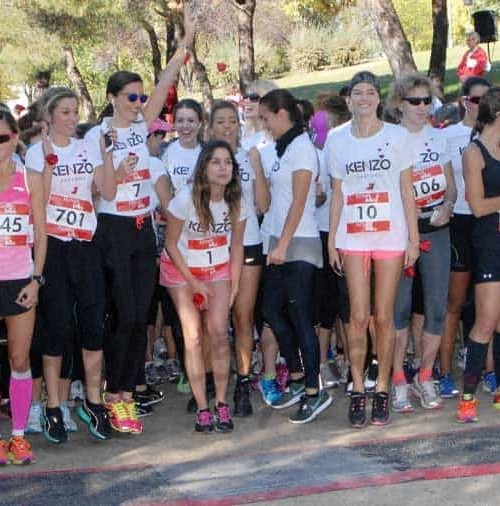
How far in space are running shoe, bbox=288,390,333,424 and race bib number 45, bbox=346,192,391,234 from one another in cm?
118

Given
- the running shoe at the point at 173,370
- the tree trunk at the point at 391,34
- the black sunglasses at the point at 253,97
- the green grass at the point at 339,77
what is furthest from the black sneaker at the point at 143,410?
the green grass at the point at 339,77

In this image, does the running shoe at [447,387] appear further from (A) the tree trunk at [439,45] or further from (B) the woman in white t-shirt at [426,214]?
(A) the tree trunk at [439,45]

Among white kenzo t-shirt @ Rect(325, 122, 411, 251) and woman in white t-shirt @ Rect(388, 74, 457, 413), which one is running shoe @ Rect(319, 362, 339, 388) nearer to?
woman in white t-shirt @ Rect(388, 74, 457, 413)

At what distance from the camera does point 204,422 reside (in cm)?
706

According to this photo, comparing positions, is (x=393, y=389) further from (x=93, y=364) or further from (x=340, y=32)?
(x=340, y=32)

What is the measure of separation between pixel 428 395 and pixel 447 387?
36 cm

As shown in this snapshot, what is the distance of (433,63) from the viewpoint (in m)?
19.4

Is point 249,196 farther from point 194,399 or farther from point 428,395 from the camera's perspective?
point 428,395

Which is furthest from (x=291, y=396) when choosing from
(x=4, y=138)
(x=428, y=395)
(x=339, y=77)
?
(x=339, y=77)

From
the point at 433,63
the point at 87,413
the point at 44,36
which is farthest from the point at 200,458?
the point at 44,36

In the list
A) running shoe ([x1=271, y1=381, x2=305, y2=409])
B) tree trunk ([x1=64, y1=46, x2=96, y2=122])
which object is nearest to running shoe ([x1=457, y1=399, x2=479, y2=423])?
running shoe ([x1=271, y1=381, x2=305, y2=409])

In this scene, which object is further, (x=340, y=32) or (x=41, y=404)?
(x=340, y=32)

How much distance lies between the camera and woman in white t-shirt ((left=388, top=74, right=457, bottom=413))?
24.2 ft

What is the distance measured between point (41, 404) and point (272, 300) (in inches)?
66.1
